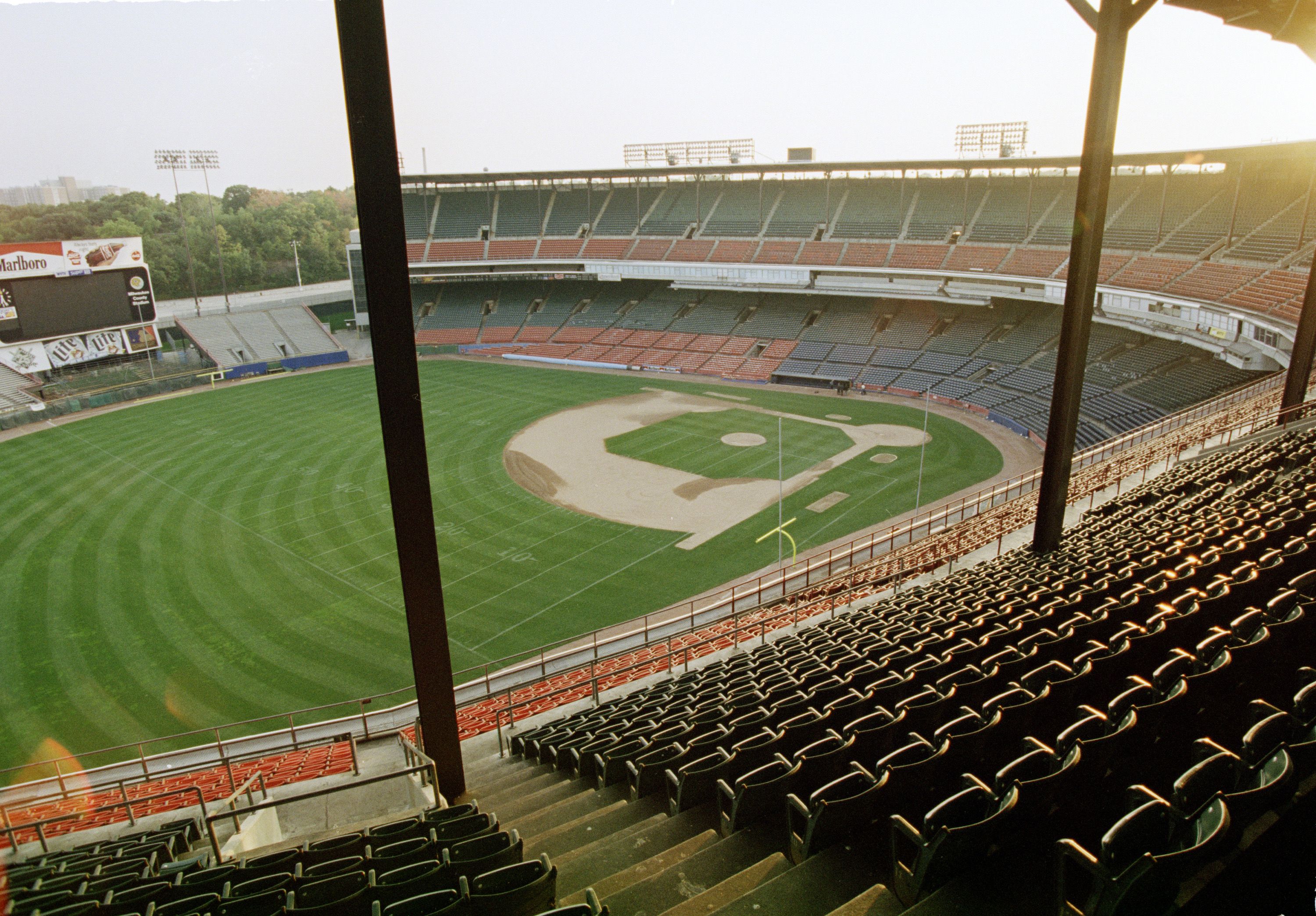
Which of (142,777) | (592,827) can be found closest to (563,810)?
(592,827)

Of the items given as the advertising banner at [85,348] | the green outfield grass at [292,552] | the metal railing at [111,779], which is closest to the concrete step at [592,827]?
the metal railing at [111,779]

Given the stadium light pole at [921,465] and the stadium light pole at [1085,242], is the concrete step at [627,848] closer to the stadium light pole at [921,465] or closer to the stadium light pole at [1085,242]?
the stadium light pole at [1085,242]

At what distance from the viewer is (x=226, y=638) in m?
19.8

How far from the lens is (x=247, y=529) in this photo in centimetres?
2639

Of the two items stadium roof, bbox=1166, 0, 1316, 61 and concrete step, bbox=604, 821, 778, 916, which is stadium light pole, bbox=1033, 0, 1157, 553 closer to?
stadium roof, bbox=1166, 0, 1316, 61

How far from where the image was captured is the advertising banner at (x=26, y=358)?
44281mm

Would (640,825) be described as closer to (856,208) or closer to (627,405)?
(627,405)

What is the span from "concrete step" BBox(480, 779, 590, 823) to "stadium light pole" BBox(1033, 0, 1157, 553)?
10110 mm

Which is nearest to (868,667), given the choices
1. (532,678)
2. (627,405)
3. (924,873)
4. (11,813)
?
(924,873)

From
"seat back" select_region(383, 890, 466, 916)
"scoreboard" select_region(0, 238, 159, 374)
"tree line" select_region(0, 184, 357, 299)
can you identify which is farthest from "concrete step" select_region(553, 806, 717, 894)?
"tree line" select_region(0, 184, 357, 299)

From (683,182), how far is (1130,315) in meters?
36.5

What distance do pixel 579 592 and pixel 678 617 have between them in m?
3.38

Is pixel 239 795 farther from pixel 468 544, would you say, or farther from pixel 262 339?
pixel 262 339

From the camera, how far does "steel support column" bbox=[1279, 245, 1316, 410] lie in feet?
56.8
